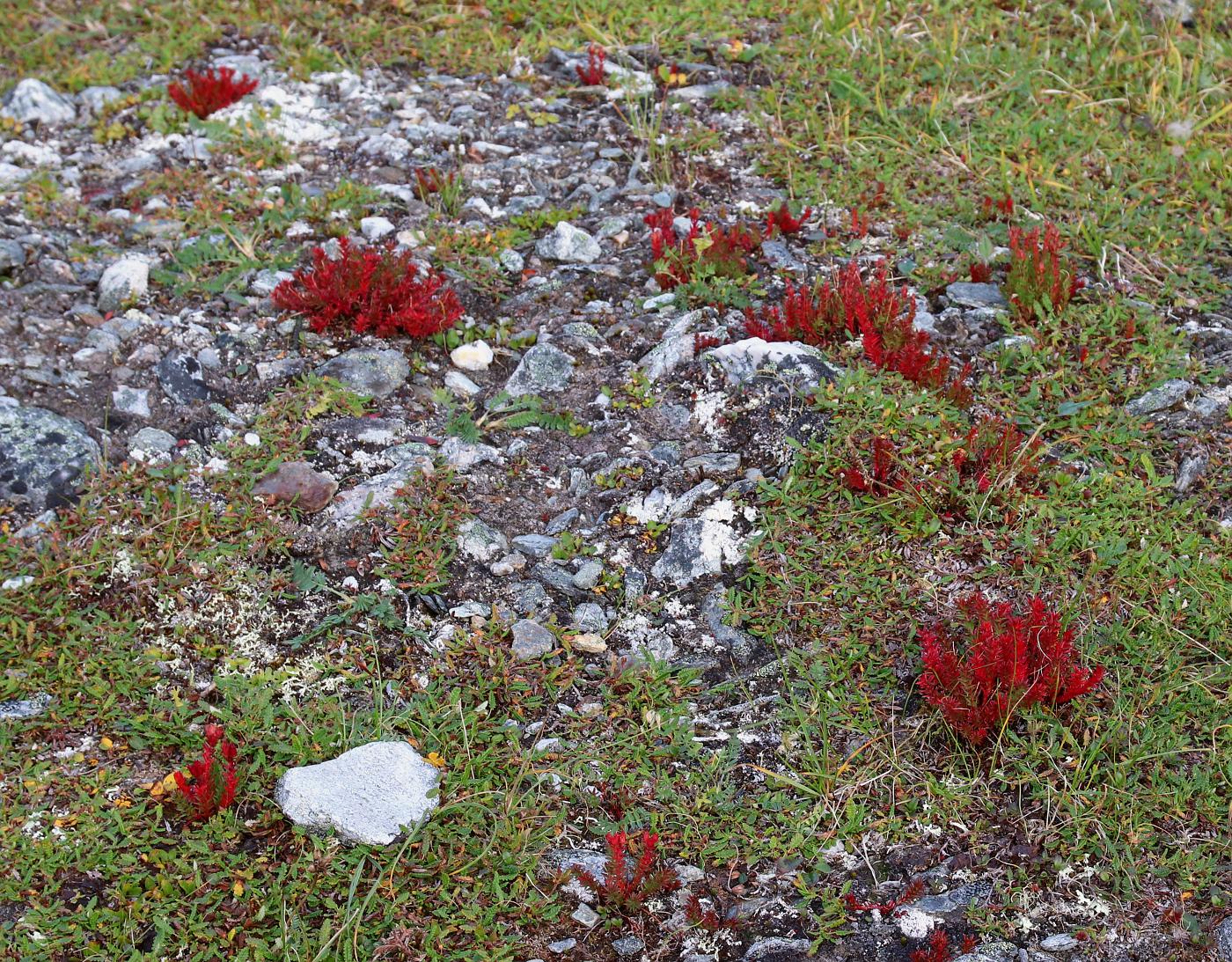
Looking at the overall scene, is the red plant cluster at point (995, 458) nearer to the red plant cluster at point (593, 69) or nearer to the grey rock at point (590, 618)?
the grey rock at point (590, 618)

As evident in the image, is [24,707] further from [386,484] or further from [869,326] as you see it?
[869,326]

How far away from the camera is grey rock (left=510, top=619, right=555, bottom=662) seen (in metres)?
4.23

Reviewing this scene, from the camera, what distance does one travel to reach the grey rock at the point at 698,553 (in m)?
4.52

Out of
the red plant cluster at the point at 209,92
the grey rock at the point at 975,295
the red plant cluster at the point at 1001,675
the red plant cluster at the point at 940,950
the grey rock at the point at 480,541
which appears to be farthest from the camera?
the red plant cluster at the point at 209,92

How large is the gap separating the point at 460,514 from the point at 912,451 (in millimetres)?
2112

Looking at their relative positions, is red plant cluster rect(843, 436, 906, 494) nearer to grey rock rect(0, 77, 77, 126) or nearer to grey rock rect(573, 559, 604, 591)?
grey rock rect(573, 559, 604, 591)

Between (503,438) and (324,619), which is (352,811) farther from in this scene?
(503,438)

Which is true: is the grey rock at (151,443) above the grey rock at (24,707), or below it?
above

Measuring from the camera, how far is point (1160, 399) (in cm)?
500

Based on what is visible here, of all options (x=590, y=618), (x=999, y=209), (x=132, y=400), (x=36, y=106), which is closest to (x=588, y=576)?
(x=590, y=618)

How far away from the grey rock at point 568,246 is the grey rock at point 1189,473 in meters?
3.36

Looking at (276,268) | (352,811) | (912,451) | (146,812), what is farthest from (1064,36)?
(146,812)

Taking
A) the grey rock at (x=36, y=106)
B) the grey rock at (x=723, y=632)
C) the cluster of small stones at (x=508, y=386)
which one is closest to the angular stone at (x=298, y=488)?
the cluster of small stones at (x=508, y=386)

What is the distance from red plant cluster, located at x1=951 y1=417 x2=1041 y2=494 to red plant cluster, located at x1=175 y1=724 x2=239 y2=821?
10.7ft
